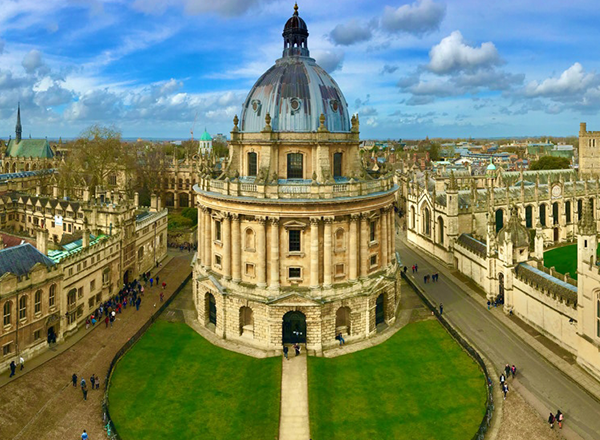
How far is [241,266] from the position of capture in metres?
42.3

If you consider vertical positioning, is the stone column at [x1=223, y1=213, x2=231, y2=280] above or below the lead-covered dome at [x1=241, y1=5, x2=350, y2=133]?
below

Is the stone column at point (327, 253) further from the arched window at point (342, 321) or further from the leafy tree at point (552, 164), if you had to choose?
the leafy tree at point (552, 164)

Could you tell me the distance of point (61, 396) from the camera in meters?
33.7

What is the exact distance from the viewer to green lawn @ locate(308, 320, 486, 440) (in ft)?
99.3

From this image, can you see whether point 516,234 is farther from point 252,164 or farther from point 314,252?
point 252,164

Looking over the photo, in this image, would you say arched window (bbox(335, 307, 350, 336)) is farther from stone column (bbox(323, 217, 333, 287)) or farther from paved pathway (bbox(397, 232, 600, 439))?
paved pathway (bbox(397, 232, 600, 439))

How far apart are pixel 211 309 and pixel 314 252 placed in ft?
41.3

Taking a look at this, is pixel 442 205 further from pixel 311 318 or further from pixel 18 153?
pixel 18 153

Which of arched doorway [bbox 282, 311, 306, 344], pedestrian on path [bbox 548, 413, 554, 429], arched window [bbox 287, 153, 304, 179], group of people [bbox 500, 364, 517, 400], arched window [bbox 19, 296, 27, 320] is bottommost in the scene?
pedestrian on path [bbox 548, 413, 554, 429]

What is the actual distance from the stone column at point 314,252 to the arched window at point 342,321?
12.7 ft

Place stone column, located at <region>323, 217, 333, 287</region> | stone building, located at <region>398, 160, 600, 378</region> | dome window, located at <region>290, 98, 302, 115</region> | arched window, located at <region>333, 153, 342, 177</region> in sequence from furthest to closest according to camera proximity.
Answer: arched window, located at <region>333, 153, 342, 177</region> < dome window, located at <region>290, 98, 302, 115</region> < stone column, located at <region>323, 217, 333, 287</region> < stone building, located at <region>398, 160, 600, 378</region>

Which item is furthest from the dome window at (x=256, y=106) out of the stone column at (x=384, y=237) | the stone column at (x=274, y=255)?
the stone column at (x=384, y=237)

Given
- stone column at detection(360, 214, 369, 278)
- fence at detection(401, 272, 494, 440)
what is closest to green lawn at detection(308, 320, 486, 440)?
fence at detection(401, 272, 494, 440)

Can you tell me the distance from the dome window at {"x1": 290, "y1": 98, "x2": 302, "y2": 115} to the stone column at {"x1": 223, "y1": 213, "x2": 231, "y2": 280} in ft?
36.2
